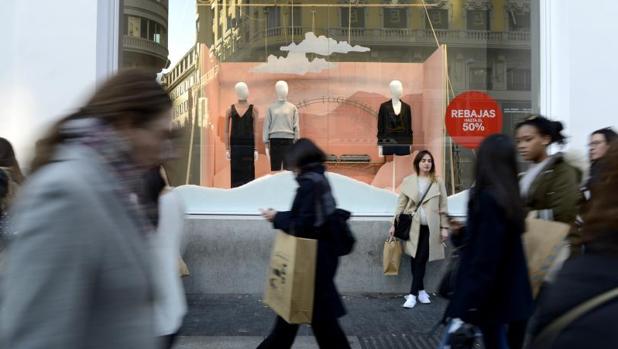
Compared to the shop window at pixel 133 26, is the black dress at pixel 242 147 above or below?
below

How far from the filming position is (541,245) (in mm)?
3064

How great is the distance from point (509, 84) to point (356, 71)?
7.18 feet

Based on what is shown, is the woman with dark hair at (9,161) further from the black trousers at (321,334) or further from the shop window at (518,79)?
the shop window at (518,79)

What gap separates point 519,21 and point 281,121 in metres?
3.42

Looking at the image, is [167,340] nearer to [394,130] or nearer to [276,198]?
[276,198]

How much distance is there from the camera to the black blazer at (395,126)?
26.6 ft

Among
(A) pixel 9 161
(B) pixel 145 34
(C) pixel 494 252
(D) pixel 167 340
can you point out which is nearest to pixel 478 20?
(B) pixel 145 34

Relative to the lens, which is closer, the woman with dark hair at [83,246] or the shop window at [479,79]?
the woman with dark hair at [83,246]

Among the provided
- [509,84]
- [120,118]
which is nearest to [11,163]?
[120,118]

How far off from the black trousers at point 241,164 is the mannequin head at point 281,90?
0.88 meters

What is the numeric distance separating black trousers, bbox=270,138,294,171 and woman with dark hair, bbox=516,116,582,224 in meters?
4.50

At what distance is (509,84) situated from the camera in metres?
7.60

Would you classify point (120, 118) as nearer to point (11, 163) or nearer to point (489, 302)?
point (489, 302)

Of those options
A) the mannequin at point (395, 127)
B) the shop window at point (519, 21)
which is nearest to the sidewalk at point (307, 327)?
the mannequin at point (395, 127)
